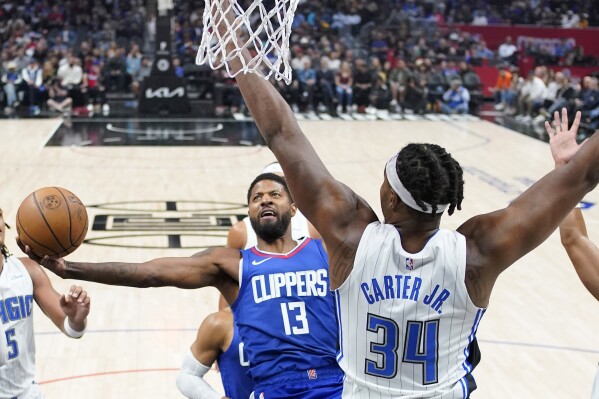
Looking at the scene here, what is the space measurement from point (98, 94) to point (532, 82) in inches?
375

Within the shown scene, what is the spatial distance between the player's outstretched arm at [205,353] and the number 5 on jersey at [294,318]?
22.8 inches

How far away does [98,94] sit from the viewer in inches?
822

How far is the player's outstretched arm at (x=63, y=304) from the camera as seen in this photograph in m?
3.64

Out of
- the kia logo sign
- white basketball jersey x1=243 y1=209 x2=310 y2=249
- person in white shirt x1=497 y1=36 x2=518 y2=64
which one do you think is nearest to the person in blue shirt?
person in white shirt x1=497 y1=36 x2=518 y2=64

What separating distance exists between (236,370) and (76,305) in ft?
2.52

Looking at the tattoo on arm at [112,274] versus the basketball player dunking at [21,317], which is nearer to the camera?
the tattoo on arm at [112,274]

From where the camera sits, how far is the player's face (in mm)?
4031

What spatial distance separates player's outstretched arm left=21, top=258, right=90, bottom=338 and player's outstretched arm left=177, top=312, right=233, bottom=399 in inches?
21.5

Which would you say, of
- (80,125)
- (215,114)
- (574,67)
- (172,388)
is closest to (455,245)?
(172,388)

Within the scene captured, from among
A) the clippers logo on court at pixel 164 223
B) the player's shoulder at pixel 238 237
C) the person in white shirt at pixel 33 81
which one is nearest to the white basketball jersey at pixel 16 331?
the player's shoulder at pixel 238 237

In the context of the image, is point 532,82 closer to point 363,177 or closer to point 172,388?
point 363,177

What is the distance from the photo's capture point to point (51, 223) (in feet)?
10.6

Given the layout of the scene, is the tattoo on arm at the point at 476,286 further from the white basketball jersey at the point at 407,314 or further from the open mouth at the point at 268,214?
the open mouth at the point at 268,214

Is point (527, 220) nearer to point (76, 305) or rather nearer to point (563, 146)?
point (563, 146)
